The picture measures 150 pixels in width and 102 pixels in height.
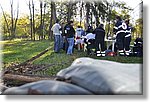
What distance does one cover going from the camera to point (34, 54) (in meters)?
3.54

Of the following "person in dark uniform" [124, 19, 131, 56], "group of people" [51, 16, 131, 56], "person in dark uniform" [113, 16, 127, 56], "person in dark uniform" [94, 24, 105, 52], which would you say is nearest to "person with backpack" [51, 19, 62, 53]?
"group of people" [51, 16, 131, 56]

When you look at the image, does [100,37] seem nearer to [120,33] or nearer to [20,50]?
[120,33]

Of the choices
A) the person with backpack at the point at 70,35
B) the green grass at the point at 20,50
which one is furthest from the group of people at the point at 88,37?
the green grass at the point at 20,50

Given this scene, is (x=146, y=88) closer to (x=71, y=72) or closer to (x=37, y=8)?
(x=71, y=72)

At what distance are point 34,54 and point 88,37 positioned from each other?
0.60 metres

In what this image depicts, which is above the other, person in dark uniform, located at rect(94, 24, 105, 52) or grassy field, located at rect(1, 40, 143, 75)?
person in dark uniform, located at rect(94, 24, 105, 52)

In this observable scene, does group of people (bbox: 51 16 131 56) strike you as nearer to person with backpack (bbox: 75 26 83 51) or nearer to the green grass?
person with backpack (bbox: 75 26 83 51)

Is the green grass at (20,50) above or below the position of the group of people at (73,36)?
below

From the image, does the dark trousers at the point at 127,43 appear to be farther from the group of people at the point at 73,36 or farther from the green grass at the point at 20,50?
the green grass at the point at 20,50

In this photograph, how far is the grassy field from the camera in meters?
3.51

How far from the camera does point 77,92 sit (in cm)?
321

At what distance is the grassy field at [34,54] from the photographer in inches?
138

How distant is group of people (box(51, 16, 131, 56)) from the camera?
354 cm

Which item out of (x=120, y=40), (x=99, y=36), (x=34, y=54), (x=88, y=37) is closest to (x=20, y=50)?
(x=34, y=54)
